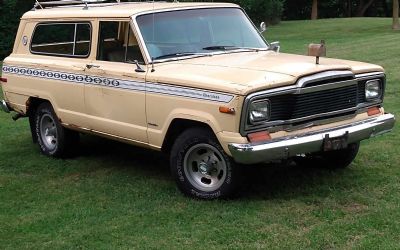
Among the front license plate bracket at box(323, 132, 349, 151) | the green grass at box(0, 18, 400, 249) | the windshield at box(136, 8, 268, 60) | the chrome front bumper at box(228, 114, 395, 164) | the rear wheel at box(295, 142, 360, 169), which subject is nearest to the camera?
the green grass at box(0, 18, 400, 249)

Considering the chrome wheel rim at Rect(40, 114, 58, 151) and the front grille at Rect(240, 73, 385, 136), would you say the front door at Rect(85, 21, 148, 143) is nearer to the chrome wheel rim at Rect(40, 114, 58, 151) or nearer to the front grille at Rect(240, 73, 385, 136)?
the chrome wheel rim at Rect(40, 114, 58, 151)

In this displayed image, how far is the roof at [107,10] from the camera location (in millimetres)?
6443

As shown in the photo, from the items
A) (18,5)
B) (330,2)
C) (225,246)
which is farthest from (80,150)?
(330,2)

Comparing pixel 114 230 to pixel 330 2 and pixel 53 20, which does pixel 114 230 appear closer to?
pixel 53 20

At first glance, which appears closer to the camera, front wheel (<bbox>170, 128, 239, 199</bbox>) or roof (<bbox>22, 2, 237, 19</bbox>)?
front wheel (<bbox>170, 128, 239, 199</bbox>)

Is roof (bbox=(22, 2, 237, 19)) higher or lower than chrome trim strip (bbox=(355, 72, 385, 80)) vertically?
higher

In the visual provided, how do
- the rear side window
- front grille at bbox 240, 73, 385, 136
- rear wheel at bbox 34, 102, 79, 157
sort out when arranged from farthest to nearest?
rear wheel at bbox 34, 102, 79, 157 → the rear side window → front grille at bbox 240, 73, 385, 136

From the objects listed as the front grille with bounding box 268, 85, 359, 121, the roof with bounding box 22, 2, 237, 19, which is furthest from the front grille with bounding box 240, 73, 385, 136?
the roof with bounding box 22, 2, 237, 19

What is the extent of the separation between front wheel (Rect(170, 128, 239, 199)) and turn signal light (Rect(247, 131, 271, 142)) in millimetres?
339

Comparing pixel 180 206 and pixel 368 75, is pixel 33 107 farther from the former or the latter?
pixel 368 75

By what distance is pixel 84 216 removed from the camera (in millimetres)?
5371

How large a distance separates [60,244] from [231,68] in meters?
2.11

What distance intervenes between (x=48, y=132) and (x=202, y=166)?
2.90 m

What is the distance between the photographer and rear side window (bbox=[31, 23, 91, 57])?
6910mm
